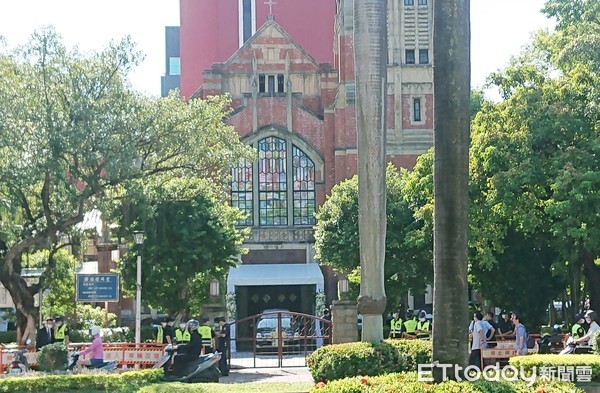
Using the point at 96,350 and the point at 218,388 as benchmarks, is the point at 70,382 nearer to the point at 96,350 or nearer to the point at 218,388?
the point at 96,350

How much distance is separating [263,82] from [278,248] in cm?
816

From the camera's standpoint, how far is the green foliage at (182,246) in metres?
34.4

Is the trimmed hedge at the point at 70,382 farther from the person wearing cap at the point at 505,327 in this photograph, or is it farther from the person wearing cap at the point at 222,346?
the person wearing cap at the point at 505,327

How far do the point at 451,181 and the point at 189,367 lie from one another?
10301 millimetres

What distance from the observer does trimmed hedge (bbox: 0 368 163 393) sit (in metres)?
17.9

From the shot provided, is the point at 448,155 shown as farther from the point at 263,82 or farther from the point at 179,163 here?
the point at 263,82

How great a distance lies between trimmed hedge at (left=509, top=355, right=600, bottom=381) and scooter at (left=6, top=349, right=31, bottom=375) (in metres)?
10.2

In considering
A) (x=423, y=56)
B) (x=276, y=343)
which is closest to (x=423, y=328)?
(x=276, y=343)

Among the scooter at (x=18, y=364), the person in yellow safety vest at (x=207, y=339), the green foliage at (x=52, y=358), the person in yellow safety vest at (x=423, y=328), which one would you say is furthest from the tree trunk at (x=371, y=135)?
the person in yellow safety vest at (x=423, y=328)

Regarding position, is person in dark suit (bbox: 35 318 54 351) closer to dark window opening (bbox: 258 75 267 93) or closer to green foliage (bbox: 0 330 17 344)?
green foliage (bbox: 0 330 17 344)

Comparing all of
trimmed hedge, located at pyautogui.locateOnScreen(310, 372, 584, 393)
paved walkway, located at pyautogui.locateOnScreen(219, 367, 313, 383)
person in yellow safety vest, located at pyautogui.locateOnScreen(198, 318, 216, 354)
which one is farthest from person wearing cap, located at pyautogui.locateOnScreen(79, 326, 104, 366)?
trimmed hedge, located at pyautogui.locateOnScreen(310, 372, 584, 393)

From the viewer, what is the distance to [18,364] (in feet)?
69.2

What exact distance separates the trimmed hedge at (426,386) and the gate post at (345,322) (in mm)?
10426

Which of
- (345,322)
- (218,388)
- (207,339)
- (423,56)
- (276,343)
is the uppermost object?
(423,56)
